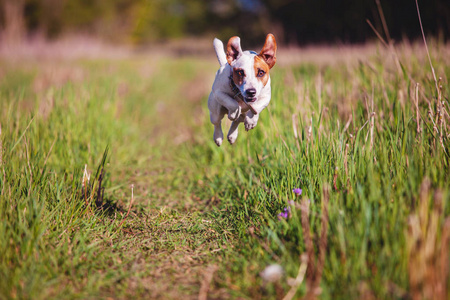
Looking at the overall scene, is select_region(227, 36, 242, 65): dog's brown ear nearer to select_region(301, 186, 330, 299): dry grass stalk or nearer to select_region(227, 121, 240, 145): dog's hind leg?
select_region(227, 121, 240, 145): dog's hind leg

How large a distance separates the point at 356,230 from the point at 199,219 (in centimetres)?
114

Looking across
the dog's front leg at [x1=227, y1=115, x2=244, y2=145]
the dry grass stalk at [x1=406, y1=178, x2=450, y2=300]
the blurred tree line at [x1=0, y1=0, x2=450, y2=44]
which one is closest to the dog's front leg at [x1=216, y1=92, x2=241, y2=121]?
the dog's front leg at [x1=227, y1=115, x2=244, y2=145]

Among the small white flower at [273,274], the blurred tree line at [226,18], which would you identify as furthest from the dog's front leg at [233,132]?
the blurred tree line at [226,18]

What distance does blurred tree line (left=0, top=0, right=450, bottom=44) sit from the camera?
474 inches

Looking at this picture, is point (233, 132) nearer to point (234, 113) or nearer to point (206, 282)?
point (234, 113)

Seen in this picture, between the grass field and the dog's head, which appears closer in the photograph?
the dog's head

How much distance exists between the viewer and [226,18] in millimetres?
27219

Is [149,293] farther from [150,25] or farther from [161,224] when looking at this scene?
[150,25]

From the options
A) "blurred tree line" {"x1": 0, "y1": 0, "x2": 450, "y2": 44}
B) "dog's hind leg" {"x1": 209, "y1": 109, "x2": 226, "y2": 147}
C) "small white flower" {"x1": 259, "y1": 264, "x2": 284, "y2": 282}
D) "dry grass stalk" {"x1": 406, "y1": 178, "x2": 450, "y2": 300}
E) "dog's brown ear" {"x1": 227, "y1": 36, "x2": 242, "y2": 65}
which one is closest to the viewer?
"dry grass stalk" {"x1": 406, "y1": 178, "x2": 450, "y2": 300}

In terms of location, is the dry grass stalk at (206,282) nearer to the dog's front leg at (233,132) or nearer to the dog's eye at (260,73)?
the dog's front leg at (233,132)

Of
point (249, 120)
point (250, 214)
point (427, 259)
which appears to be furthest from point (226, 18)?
point (427, 259)

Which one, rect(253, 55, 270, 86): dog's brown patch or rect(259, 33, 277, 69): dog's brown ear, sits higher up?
rect(259, 33, 277, 69): dog's brown ear

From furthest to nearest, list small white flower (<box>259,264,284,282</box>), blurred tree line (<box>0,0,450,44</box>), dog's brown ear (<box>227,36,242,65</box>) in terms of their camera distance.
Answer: blurred tree line (<box>0,0,450,44</box>) < small white flower (<box>259,264,284,282</box>) < dog's brown ear (<box>227,36,242,65</box>)

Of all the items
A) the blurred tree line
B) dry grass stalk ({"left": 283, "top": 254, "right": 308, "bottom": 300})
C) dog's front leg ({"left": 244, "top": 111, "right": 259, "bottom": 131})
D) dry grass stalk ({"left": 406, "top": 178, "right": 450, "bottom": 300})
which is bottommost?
dry grass stalk ({"left": 283, "top": 254, "right": 308, "bottom": 300})
